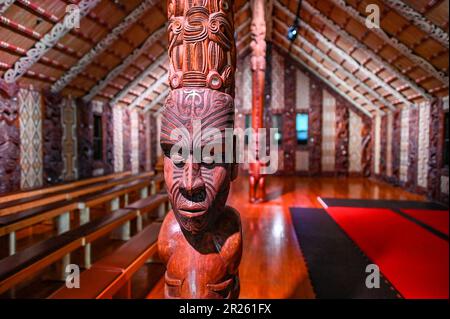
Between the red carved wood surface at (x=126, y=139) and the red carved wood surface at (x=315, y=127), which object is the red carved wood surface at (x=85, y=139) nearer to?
the red carved wood surface at (x=126, y=139)

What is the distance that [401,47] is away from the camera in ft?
19.2

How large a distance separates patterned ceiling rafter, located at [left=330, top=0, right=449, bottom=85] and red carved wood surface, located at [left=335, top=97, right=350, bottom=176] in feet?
19.1

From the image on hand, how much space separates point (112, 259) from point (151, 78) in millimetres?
6859

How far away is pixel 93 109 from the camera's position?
304 inches

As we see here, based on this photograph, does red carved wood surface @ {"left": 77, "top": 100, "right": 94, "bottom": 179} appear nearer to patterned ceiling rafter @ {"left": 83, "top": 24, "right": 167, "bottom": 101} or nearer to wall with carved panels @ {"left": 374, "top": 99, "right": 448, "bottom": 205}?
patterned ceiling rafter @ {"left": 83, "top": 24, "right": 167, "bottom": 101}

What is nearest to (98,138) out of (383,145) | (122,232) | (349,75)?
(122,232)

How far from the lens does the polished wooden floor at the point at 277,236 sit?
3006 mm

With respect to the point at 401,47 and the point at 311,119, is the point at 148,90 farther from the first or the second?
the point at 401,47

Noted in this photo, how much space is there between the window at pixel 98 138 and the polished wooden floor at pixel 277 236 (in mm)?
3826

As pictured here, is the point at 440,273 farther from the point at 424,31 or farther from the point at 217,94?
the point at 424,31

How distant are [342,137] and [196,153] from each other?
11675 mm

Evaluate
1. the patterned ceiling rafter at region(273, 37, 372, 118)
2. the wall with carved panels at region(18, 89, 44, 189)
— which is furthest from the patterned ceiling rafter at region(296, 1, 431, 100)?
the wall with carved panels at region(18, 89, 44, 189)

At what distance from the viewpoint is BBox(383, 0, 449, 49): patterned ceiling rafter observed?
15.9ft

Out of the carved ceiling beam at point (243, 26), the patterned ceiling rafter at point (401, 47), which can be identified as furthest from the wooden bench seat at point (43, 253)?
the carved ceiling beam at point (243, 26)
